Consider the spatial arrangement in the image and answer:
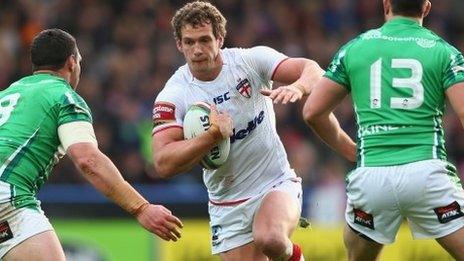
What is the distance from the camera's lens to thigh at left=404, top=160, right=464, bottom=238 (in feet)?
23.9

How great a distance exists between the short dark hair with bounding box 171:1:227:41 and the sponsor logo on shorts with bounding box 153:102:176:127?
19.5 inches

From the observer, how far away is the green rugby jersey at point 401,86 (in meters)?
7.30

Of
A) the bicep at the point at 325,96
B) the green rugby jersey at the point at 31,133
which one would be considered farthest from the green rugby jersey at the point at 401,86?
the green rugby jersey at the point at 31,133

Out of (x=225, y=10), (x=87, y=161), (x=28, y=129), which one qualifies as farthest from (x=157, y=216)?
(x=225, y=10)

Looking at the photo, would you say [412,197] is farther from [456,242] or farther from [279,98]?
[279,98]

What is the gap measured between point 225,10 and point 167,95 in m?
10.4

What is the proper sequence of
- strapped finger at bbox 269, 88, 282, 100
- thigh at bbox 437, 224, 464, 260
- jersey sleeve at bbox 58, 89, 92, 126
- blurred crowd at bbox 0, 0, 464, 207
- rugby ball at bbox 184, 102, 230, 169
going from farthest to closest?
blurred crowd at bbox 0, 0, 464, 207
rugby ball at bbox 184, 102, 230, 169
strapped finger at bbox 269, 88, 282, 100
jersey sleeve at bbox 58, 89, 92, 126
thigh at bbox 437, 224, 464, 260

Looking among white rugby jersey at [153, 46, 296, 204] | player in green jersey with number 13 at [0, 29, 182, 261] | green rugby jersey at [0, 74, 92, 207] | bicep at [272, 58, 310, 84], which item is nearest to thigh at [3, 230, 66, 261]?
player in green jersey with number 13 at [0, 29, 182, 261]

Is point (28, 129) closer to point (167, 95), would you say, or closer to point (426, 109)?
point (167, 95)

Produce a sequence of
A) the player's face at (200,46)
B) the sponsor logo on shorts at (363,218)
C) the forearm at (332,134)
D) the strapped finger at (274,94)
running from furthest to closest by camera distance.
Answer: the player's face at (200,46) < the strapped finger at (274,94) < the forearm at (332,134) < the sponsor logo on shorts at (363,218)

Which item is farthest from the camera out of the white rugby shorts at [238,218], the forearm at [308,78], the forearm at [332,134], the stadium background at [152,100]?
the stadium background at [152,100]

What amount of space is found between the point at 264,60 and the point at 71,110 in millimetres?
1737

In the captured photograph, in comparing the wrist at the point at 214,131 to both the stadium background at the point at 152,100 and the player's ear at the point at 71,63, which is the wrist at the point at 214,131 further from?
the stadium background at the point at 152,100

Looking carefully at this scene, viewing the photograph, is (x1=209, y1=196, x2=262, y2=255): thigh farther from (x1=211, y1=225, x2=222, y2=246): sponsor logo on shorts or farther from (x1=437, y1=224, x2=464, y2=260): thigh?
(x1=437, y1=224, x2=464, y2=260): thigh
